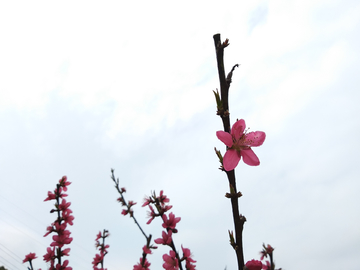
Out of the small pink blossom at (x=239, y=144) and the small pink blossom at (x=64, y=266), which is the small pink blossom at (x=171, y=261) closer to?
the small pink blossom at (x=64, y=266)

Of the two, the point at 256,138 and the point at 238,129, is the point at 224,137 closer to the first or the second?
the point at 238,129

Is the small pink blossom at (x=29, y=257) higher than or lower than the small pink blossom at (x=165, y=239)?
lower

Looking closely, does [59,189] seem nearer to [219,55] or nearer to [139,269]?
[139,269]

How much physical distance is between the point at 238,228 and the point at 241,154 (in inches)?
15.8

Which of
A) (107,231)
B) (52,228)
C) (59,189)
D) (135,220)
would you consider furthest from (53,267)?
(107,231)

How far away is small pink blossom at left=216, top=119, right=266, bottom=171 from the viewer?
1241 mm

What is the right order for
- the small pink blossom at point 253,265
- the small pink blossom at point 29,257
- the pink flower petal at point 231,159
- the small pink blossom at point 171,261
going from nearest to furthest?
the small pink blossom at point 253,265 → the pink flower petal at point 231,159 → the small pink blossom at point 171,261 → the small pink blossom at point 29,257

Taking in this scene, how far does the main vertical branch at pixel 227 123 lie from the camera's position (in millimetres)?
1155

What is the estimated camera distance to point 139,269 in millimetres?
4113

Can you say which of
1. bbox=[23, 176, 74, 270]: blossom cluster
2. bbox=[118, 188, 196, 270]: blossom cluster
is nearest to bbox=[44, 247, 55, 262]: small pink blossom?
bbox=[23, 176, 74, 270]: blossom cluster

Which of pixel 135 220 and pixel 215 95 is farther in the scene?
pixel 135 220

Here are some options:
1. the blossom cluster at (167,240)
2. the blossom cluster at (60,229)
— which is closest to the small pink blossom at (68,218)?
the blossom cluster at (60,229)

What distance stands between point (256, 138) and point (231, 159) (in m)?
0.34

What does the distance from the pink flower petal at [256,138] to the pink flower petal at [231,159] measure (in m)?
0.18
